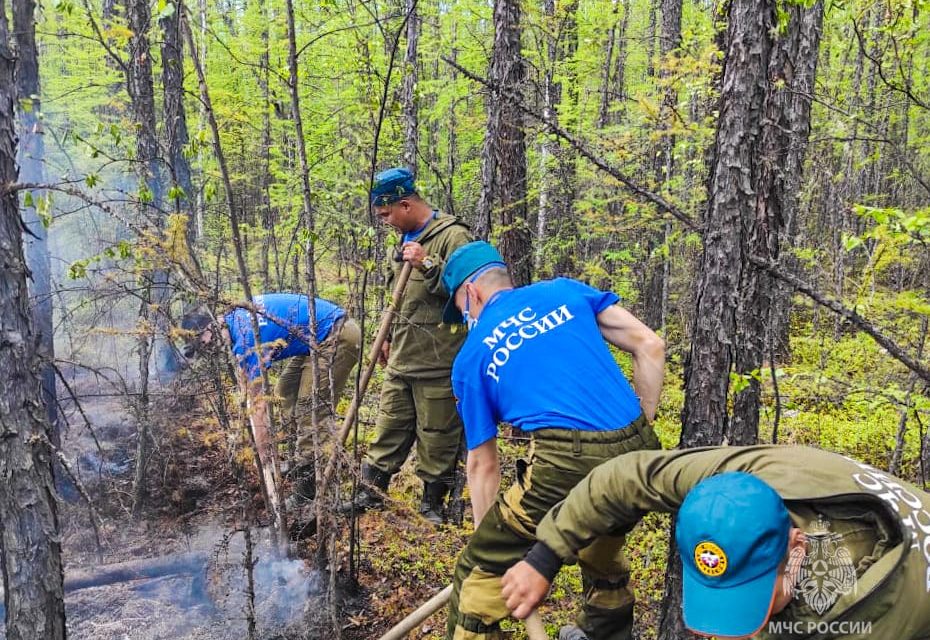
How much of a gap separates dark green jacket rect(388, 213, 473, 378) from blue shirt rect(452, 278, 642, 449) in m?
1.61

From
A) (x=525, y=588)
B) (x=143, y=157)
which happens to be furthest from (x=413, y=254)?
(x=143, y=157)

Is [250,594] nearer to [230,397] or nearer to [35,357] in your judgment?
[230,397]

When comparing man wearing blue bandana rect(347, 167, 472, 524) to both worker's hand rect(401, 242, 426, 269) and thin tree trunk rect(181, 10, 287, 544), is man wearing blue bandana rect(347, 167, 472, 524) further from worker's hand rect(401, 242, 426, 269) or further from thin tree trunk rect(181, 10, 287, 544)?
thin tree trunk rect(181, 10, 287, 544)

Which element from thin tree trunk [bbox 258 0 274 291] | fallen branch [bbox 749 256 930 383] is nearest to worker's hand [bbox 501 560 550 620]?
fallen branch [bbox 749 256 930 383]

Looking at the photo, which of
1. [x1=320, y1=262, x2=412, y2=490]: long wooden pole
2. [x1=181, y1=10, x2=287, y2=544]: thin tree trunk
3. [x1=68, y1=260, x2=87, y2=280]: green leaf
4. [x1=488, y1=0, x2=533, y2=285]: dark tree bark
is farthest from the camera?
[x1=488, y1=0, x2=533, y2=285]: dark tree bark

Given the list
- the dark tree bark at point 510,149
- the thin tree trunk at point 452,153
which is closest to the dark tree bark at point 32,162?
the thin tree trunk at point 452,153

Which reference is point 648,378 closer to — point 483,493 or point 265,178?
point 483,493

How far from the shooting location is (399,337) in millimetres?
4570

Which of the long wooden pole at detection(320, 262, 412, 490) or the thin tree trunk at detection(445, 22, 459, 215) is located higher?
the thin tree trunk at detection(445, 22, 459, 215)

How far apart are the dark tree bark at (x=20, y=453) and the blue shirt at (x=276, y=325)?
1250 mm

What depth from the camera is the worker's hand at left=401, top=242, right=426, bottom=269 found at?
3840 millimetres

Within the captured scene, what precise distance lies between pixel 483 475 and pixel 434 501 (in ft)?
7.59

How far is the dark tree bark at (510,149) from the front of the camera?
4453 millimetres

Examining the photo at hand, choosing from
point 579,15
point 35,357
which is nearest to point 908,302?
point 35,357
